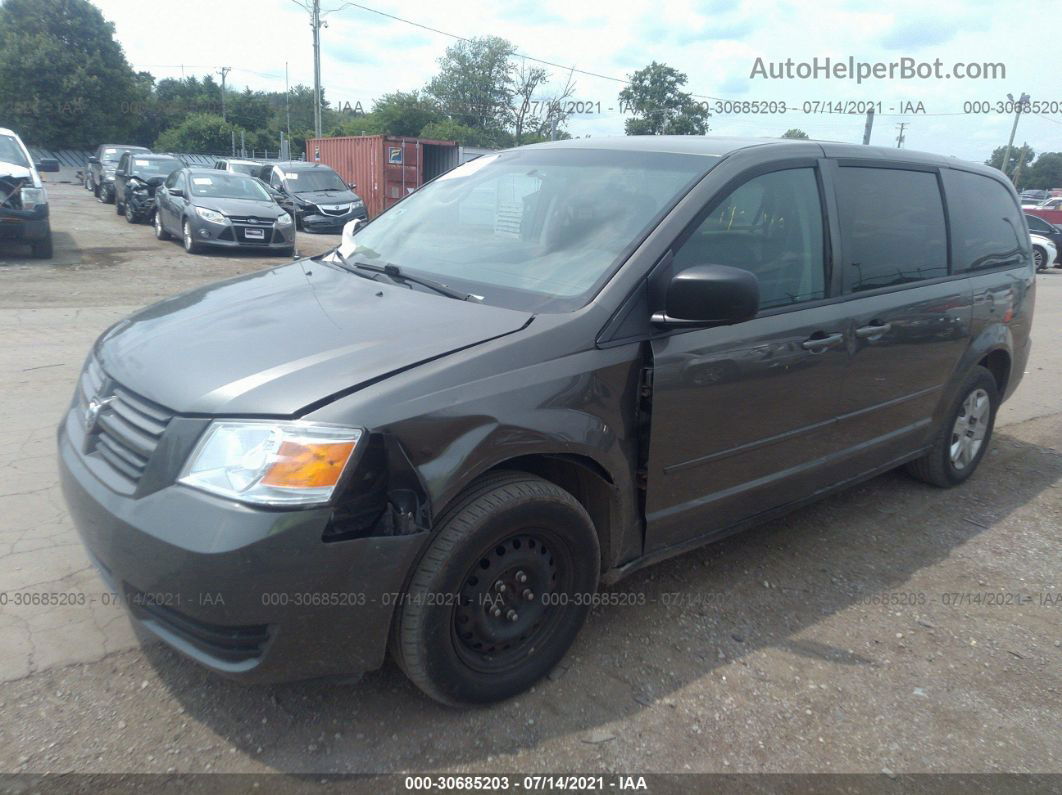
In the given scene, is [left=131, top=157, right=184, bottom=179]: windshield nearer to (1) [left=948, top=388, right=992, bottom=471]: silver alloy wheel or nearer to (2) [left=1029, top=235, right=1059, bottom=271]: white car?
(1) [left=948, top=388, right=992, bottom=471]: silver alloy wheel

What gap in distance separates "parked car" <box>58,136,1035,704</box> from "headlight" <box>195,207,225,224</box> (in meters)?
10.6

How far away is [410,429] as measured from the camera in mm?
2268

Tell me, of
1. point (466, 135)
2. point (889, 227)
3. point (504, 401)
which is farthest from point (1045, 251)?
point (466, 135)

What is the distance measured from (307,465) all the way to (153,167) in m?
20.0

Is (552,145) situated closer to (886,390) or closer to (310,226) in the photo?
(886,390)

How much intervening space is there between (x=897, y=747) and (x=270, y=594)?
2042 mm

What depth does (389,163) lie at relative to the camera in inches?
928

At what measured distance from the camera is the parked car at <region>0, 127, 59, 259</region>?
1092cm

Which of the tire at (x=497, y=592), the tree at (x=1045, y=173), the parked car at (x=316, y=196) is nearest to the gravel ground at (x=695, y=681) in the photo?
the tire at (x=497, y=592)

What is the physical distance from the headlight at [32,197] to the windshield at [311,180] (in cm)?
846

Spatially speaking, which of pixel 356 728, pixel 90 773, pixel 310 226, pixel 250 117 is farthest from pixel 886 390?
pixel 250 117

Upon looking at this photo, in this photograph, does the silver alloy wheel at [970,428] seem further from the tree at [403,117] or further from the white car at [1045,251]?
the tree at [403,117]

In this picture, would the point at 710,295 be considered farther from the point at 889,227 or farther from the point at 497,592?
the point at 889,227

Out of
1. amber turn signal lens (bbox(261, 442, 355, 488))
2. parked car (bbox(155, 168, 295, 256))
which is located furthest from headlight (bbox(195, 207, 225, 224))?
amber turn signal lens (bbox(261, 442, 355, 488))
